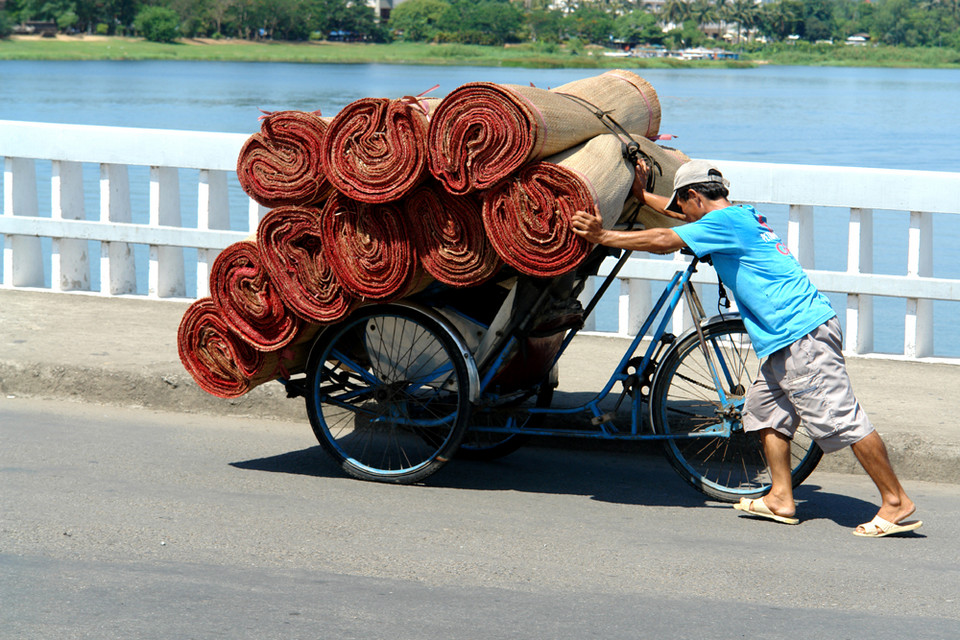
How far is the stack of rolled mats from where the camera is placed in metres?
4.64

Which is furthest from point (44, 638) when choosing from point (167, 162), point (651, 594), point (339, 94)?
point (339, 94)

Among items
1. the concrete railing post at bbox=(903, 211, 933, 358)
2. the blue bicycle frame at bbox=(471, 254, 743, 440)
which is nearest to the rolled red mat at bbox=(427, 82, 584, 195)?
the blue bicycle frame at bbox=(471, 254, 743, 440)

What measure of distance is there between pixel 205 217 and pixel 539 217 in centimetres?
406

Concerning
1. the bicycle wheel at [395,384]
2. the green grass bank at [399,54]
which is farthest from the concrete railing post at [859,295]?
the green grass bank at [399,54]

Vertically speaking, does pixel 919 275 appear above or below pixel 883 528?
above

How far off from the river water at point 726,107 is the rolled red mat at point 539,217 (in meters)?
1.68

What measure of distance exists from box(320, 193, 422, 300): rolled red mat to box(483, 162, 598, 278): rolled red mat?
406mm

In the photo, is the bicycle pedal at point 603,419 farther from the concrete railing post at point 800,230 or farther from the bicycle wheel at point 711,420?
the concrete railing post at point 800,230

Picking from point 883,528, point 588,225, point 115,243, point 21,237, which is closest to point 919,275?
point 883,528

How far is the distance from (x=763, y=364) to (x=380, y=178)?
5.53 ft

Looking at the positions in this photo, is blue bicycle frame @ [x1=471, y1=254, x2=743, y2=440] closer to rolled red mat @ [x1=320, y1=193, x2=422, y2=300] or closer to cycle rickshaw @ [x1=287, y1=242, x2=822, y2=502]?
cycle rickshaw @ [x1=287, y1=242, x2=822, y2=502]

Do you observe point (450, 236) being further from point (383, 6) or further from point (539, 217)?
point (383, 6)

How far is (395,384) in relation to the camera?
539 cm

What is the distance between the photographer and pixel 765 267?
4730mm
